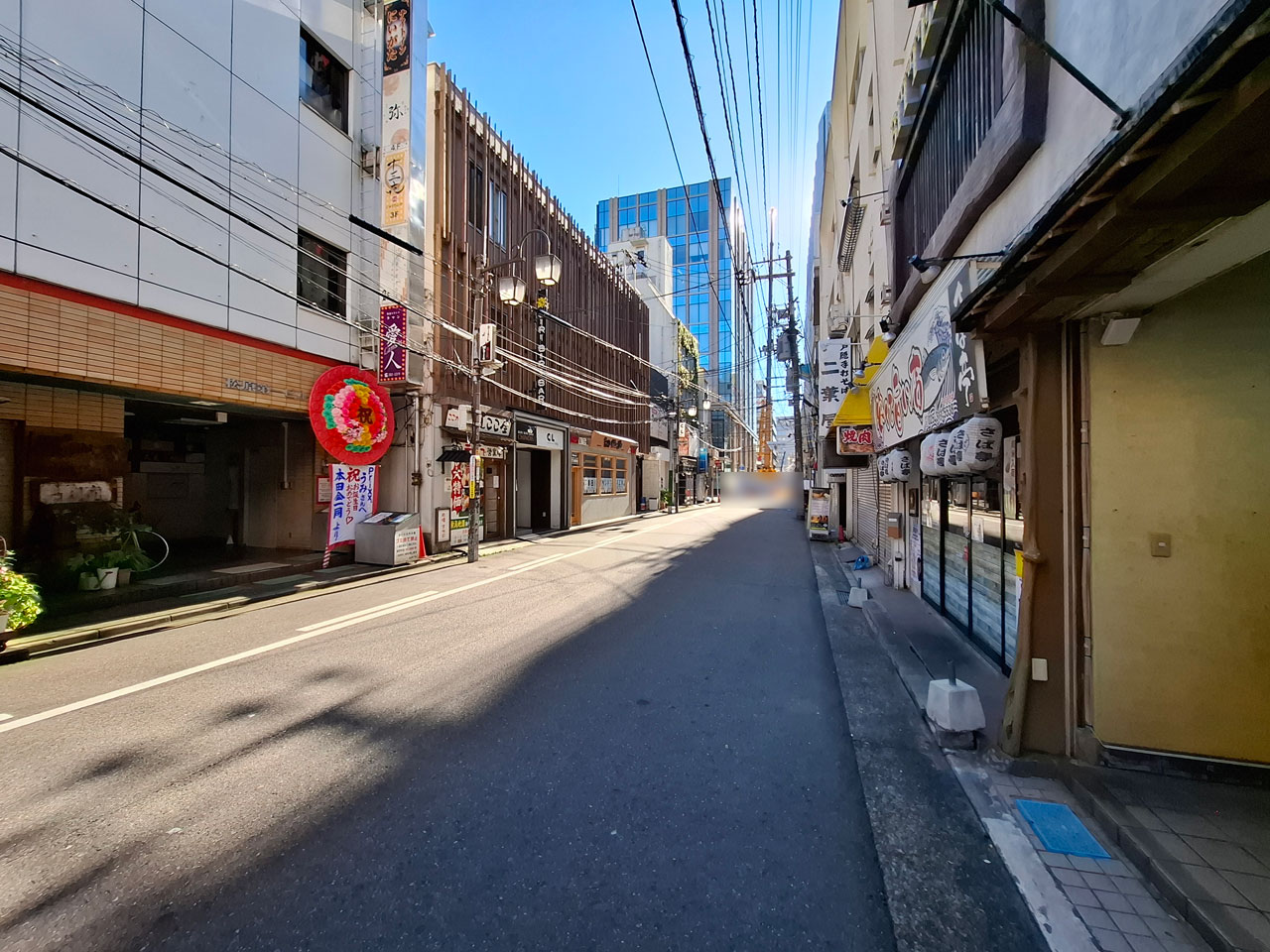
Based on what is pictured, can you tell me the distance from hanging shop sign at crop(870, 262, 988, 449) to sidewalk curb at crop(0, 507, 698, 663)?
10074 mm

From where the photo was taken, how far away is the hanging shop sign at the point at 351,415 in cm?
1109

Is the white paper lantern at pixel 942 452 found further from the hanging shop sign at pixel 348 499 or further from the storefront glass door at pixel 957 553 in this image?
the hanging shop sign at pixel 348 499

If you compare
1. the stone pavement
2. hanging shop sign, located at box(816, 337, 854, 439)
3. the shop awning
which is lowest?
the stone pavement

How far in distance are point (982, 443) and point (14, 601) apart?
1033 centimetres

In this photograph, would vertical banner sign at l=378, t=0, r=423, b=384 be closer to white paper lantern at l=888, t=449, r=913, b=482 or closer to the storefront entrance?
white paper lantern at l=888, t=449, r=913, b=482

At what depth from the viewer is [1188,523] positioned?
333 cm

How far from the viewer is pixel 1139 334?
3387 mm

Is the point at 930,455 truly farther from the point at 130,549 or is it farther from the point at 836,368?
the point at 130,549

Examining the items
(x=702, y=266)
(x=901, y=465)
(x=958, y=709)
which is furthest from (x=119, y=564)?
(x=702, y=266)

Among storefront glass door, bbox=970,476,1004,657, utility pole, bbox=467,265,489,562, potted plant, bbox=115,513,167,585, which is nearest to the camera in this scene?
storefront glass door, bbox=970,476,1004,657

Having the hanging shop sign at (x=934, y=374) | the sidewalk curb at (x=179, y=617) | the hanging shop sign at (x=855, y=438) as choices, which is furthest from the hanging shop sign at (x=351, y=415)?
the hanging shop sign at (x=934, y=374)

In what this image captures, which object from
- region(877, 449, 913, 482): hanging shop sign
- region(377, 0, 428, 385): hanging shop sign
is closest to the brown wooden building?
region(377, 0, 428, 385): hanging shop sign

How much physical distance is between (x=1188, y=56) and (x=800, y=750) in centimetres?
420

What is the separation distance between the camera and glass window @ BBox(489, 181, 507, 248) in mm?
17734
